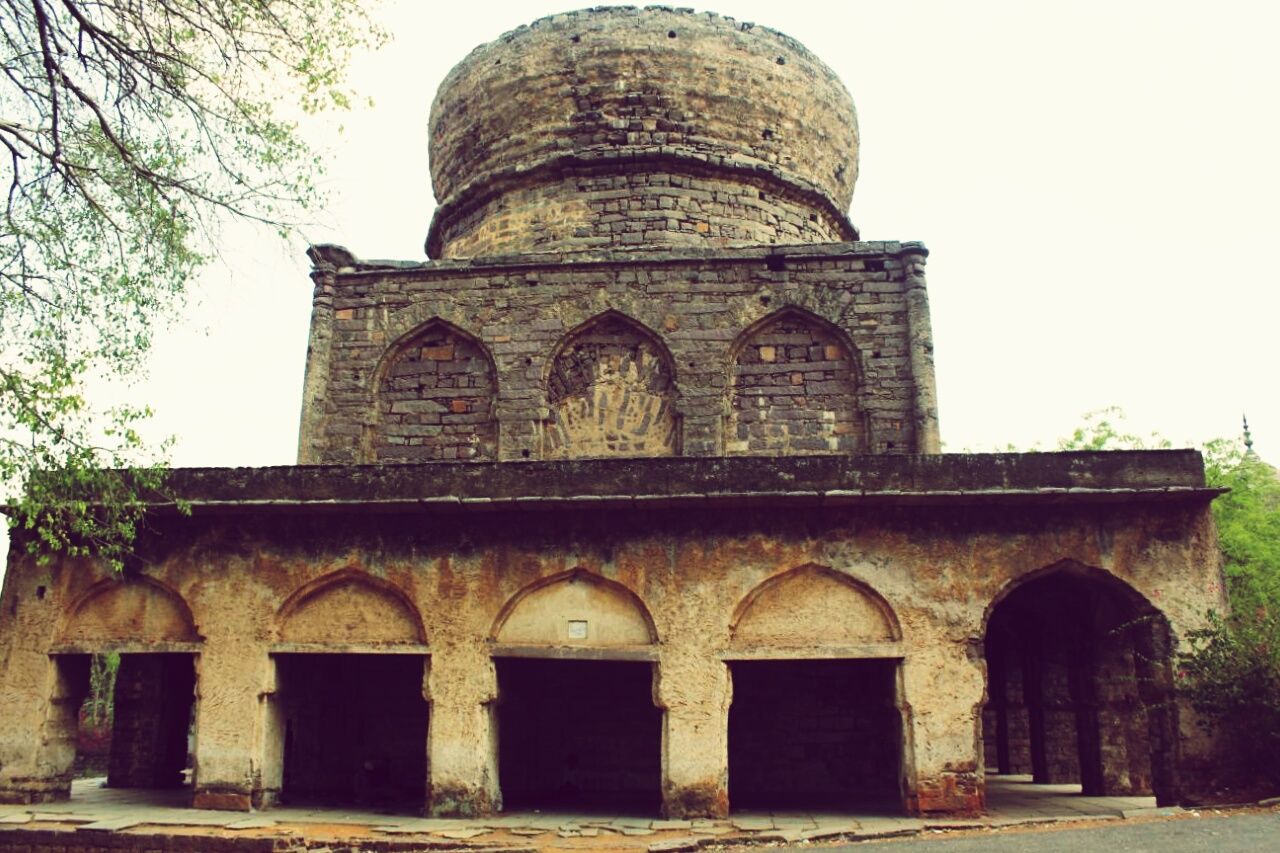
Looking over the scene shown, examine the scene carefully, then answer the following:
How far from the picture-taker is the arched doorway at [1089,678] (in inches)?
348

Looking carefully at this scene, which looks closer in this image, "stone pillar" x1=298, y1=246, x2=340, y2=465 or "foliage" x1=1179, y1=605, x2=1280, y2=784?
"foliage" x1=1179, y1=605, x2=1280, y2=784

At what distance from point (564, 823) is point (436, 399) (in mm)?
5403

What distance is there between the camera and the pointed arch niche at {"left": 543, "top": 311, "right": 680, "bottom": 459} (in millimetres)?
12055

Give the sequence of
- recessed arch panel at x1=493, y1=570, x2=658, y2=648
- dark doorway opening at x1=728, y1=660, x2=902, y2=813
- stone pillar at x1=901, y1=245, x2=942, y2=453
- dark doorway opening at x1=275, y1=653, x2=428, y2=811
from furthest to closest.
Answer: stone pillar at x1=901, y1=245, x2=942, y2=453 → dark doorway opening at x1=728, y1=660, x2=902, y2=813 → dark doorway opening at x1=275, y1=653, x2=428, y2=811 → recessed arch panel at x1=493, y1=570, x2=658, y2=648

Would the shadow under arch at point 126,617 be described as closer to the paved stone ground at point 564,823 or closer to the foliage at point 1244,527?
the paved stone ground at point 564,823

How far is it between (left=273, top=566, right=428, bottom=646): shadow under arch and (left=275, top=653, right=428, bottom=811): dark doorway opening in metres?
0.98

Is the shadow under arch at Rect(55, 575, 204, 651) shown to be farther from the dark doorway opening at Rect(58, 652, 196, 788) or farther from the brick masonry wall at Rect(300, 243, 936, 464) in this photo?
the brick masonry wall at Rect(300, 243, 936, 464)

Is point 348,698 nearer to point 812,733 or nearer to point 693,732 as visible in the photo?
point 693,732

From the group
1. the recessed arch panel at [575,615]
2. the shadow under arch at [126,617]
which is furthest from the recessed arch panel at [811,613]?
the shadow under arch at [126,617]

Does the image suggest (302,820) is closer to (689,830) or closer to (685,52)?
(689,830)

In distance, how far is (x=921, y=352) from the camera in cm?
1171

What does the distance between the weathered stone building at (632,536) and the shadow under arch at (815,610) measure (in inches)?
1.1

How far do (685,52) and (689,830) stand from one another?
394 inches

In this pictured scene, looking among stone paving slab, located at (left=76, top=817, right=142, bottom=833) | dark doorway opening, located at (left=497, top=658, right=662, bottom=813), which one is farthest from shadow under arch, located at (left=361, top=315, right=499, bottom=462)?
stone paving slab, located at (left=76, top=817, right=142, bottom=833)
